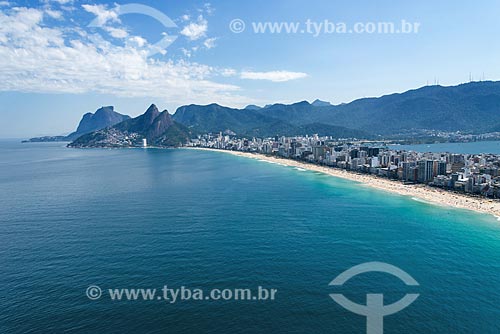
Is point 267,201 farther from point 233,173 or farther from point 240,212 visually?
point 233,173

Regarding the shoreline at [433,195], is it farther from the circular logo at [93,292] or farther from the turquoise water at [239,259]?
the circular logo at [93,292]

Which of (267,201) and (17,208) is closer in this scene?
(17,208)

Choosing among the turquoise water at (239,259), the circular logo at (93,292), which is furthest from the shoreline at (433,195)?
the circular logo at (93,292)

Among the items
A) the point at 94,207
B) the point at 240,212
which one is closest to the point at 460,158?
the point at 240,212

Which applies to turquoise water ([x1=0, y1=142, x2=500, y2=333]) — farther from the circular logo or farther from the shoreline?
the shoreline

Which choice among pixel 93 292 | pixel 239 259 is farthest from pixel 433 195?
pixel 93 292

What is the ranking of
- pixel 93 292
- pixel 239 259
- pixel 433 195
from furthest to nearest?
1. pixel 433 195
2. pixel 239 259
3. pixel 93 292

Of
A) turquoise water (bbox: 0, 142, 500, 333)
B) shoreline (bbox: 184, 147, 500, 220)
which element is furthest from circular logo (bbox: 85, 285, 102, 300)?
shoreline (bbox: 184, 147, 500, 220)

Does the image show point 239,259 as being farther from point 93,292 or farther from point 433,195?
point 433,195
